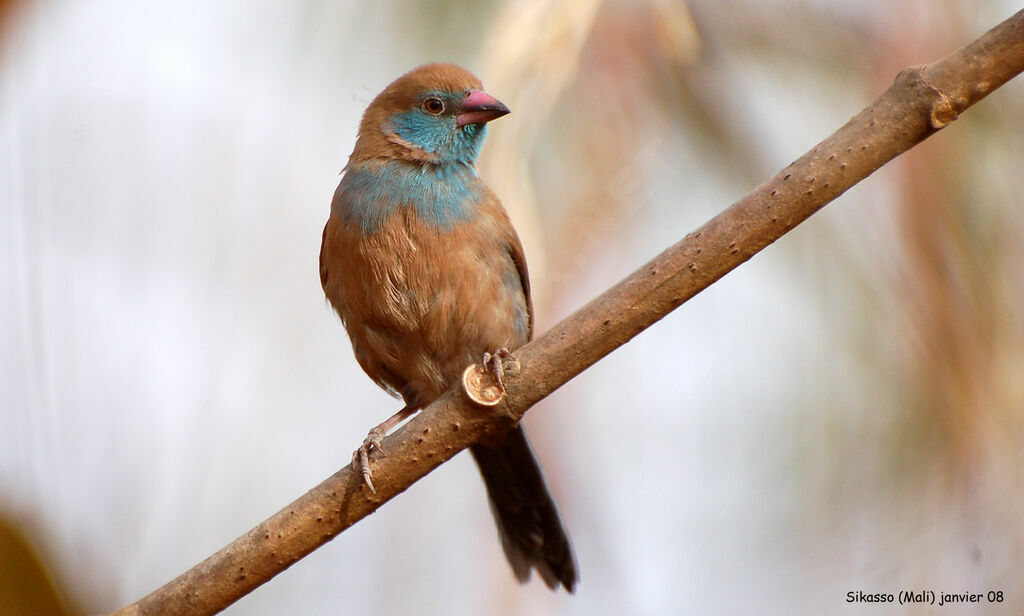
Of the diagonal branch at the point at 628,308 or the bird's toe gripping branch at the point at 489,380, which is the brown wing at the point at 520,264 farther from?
the diagonal branch at the point at 628,308

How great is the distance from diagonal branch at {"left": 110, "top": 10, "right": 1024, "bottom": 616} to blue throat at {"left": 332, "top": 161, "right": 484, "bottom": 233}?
105 centimetres

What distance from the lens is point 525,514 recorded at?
4469 mm

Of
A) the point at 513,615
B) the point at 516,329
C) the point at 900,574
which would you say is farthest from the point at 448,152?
the point at 900,574

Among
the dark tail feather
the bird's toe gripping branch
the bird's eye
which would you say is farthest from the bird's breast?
the bird's toe gripping branch

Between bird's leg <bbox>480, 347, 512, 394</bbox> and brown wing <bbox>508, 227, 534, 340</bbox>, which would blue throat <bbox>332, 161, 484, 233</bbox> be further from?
bird's leg <bbox>480, 347, 512, 394</bbox>

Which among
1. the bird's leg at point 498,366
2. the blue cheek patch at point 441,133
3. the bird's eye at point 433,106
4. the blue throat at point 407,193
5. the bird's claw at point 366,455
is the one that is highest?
the bird's eye at point 433,106

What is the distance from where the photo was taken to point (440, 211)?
13.3 feet

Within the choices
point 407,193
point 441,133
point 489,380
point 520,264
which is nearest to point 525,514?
point 520,264

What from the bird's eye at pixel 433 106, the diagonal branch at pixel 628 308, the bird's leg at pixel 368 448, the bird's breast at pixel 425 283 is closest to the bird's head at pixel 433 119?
the bird's eye at pixel 433 106

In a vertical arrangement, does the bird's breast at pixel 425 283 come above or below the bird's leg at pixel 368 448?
above

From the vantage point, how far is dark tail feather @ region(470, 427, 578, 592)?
441cm

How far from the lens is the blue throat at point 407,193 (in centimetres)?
403

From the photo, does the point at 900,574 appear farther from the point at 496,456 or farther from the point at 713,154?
the point at 713,154

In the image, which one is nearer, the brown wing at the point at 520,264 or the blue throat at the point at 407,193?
the blue throat at the point at 407,193
